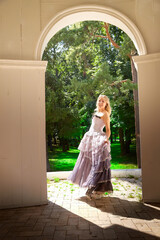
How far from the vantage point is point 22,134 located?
3773mm

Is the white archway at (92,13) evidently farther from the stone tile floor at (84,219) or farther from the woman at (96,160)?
the stone tile floor at (84,219)

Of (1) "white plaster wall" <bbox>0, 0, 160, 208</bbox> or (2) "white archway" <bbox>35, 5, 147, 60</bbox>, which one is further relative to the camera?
(2) "white archway" <bbox>35, 5, 147, 60</bbox>

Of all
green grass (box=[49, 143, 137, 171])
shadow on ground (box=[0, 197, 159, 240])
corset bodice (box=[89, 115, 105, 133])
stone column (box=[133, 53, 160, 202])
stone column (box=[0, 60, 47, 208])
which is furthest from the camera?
green grass (box=[49, 143, 137, 171])

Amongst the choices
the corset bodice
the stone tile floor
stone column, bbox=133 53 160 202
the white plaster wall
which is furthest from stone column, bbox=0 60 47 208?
stone column, bbox=133 53 160 202

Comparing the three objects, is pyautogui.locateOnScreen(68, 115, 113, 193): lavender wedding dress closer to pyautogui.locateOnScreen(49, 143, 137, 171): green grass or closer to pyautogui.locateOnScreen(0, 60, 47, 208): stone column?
pyautogui.locateOnScreen(0, 60, 47, 208): stone column

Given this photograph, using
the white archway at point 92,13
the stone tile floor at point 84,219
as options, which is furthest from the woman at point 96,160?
the white archway at point 92,13

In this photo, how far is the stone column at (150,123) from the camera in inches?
151

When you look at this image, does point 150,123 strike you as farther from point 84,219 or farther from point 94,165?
point 84,219

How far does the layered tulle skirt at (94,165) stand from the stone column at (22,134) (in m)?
0.75

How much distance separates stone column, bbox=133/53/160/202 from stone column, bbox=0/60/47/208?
182 centimetres

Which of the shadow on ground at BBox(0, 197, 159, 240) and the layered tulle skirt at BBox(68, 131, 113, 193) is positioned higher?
the layered tulle skirt at BBox(68, 131, 113, 193)

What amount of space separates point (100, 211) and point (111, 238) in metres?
0.86

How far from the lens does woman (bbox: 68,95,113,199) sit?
12.6 feet

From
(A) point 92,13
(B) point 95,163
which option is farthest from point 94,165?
(A) point 92,13
